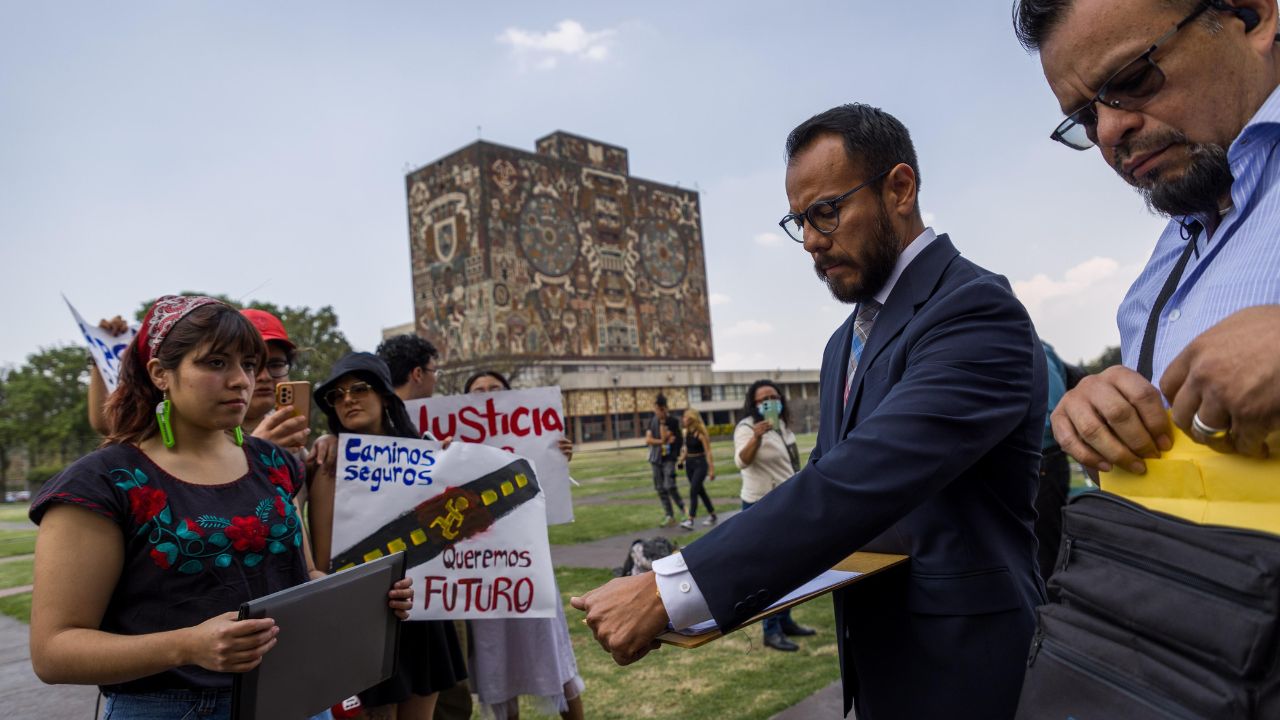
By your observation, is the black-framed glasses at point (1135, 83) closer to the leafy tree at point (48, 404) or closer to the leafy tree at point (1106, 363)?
the leafy tree at point (1106, 363)

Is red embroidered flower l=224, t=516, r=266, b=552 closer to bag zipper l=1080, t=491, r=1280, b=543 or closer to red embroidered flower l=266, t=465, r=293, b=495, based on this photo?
red embroidered flower l=266, t=465, r=293, b=495

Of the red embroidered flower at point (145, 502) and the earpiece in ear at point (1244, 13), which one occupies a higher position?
the earpiece in ear at point (1244, 13)

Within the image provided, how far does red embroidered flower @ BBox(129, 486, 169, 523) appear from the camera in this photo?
1827mm

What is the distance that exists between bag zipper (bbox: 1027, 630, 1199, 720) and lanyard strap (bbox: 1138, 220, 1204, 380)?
487mm

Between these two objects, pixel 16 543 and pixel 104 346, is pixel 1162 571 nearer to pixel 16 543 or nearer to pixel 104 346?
pixel 104 346

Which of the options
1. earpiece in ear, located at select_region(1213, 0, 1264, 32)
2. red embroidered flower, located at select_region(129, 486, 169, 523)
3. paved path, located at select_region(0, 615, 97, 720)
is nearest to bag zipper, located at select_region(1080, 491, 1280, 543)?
earpiece in ear, located at select_region(1213, 0, 1264, 32)

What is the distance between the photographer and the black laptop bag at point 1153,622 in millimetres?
722

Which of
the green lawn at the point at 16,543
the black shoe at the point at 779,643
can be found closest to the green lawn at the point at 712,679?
the black shoe at the point at 779,643

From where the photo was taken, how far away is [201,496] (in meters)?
1.97

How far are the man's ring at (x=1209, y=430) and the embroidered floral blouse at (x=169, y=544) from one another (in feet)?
6.64

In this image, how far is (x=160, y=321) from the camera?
206 cm

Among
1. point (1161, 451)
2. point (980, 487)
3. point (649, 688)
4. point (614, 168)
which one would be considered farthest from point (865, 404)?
point (614, 168)

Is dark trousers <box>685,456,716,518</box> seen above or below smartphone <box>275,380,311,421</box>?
below

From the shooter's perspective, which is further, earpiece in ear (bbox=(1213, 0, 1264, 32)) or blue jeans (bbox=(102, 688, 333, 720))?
blue jeans (bbox=(102, 688, 333, 720))
